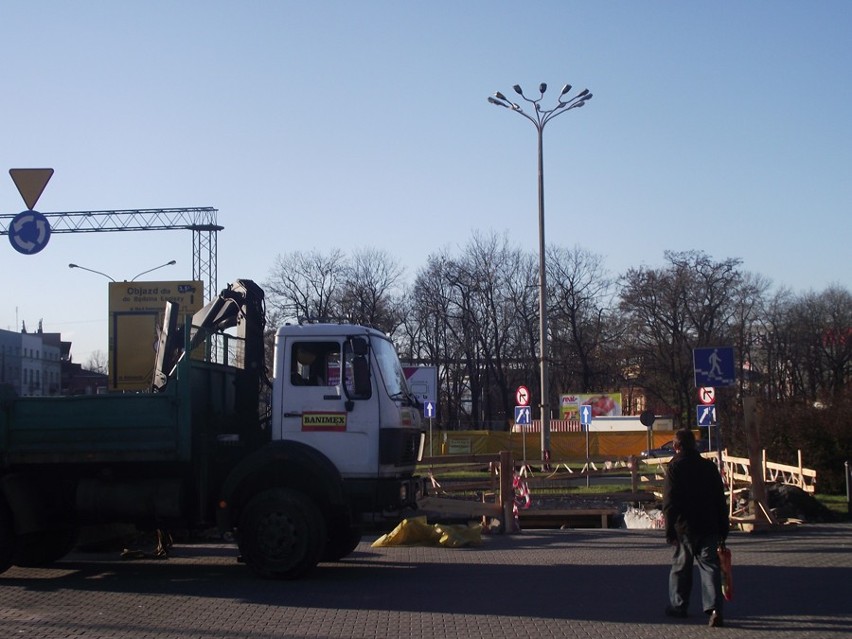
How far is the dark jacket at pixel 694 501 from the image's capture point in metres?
9.10

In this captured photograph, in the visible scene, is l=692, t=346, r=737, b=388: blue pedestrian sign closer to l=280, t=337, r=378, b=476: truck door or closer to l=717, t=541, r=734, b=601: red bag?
l=280, t=337, r=378, b=476: truck door

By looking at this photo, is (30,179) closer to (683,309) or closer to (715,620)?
(715,620)

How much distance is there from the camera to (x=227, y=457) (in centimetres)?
1227

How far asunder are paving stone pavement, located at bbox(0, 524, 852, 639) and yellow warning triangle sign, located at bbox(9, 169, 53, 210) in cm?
544

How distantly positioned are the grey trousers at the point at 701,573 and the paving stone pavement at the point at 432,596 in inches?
8.5

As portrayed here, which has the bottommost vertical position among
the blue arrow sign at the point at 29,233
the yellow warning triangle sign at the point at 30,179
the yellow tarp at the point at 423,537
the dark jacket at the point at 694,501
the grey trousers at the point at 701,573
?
the yellow tarp at the point at 423,537

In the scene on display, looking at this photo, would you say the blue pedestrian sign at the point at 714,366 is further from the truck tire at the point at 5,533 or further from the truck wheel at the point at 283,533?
the truck tire at the point at 5,533

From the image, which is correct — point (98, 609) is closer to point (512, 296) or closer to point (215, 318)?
point (215, 318)

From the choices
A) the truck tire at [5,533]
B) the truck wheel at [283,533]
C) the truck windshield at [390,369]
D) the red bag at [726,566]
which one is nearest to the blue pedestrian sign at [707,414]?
the truck windshield at [390,369]

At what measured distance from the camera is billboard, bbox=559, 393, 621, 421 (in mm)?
65188

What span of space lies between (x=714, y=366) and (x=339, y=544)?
26.5ft

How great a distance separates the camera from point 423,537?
1536 centimetres

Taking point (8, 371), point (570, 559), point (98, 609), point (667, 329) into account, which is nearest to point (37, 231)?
point (98, 609)

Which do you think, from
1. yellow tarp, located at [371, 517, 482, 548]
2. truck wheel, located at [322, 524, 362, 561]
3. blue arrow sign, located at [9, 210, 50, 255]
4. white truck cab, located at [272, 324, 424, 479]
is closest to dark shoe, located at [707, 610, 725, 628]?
white truck cab, located at [272, 324, 424, 479]
